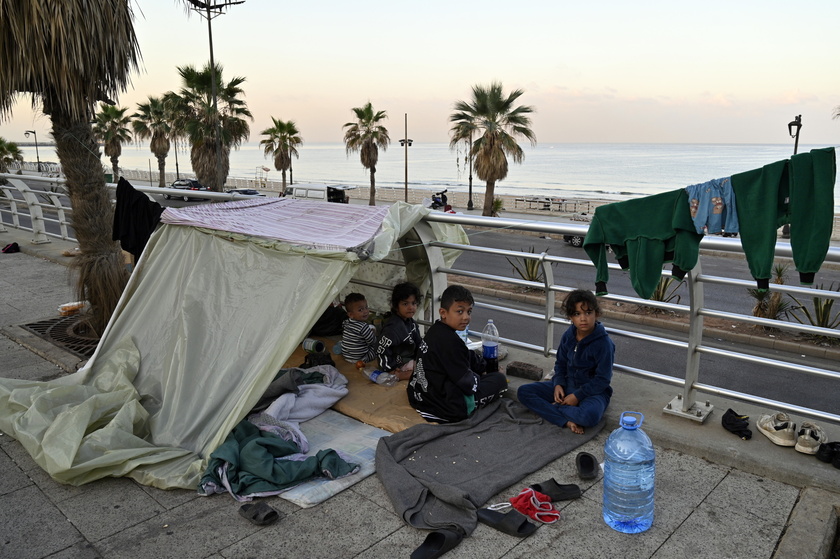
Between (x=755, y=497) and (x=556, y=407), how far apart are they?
136 cm

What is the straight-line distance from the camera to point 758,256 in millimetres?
3451

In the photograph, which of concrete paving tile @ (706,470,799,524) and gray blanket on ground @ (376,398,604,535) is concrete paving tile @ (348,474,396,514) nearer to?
gray blanket on ground @ (376,398,604,535)

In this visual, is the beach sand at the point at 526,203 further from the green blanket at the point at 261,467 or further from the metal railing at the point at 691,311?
the green blanket at the point at 261,467

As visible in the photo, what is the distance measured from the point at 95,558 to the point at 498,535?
6.86ft

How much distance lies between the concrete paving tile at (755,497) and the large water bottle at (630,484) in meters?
0.49

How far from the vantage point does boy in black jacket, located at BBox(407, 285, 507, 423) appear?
4.41 meters

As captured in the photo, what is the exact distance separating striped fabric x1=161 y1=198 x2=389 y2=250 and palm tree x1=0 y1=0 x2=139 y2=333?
76.7 inches

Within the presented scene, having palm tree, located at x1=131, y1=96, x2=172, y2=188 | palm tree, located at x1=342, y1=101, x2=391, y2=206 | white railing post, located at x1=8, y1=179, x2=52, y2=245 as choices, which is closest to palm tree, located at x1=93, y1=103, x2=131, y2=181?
→ palm tree, located at x1=131, y1=96, x2=172, y2=188

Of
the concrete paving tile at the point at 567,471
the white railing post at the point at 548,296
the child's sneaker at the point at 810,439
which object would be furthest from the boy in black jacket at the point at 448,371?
the child's sneaker at the point at 810,439

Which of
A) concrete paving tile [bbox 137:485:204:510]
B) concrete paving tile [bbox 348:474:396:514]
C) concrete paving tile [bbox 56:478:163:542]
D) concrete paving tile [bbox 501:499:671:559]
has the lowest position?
concrete paving tile [bbox 56:478:163:542]

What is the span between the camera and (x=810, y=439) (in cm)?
381

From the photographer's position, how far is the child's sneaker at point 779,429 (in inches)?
154

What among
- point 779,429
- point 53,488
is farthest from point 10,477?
point 779,429

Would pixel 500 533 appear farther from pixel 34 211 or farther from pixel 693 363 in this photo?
pixel 34 211
